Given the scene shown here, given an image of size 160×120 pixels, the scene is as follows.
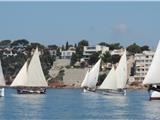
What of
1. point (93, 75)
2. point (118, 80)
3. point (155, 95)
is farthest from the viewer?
point (93, 75)

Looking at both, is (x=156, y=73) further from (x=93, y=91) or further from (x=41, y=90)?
(x=93, y=91)

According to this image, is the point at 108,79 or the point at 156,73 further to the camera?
the point at 108,79

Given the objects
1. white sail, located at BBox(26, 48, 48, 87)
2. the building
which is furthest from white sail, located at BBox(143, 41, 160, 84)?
the building

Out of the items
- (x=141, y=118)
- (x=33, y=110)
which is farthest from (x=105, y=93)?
(x=141, y=118)

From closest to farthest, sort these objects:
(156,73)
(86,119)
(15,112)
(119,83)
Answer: (86,119) < (15,112) < (156,73) < (119,83)

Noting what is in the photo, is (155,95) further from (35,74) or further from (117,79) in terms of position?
(35,74)

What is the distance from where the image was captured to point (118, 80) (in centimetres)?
9881

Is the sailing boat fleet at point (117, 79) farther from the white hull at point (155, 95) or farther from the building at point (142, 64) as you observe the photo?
the building at point (142, 64)

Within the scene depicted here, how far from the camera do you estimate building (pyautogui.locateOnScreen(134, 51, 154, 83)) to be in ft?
621

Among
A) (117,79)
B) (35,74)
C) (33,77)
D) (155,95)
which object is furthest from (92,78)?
(155,95)

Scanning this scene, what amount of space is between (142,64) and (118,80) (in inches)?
3686

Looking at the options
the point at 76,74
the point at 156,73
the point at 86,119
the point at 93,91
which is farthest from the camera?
the point at 76,74

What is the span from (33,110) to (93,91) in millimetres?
50564

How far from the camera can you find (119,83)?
99000mm
